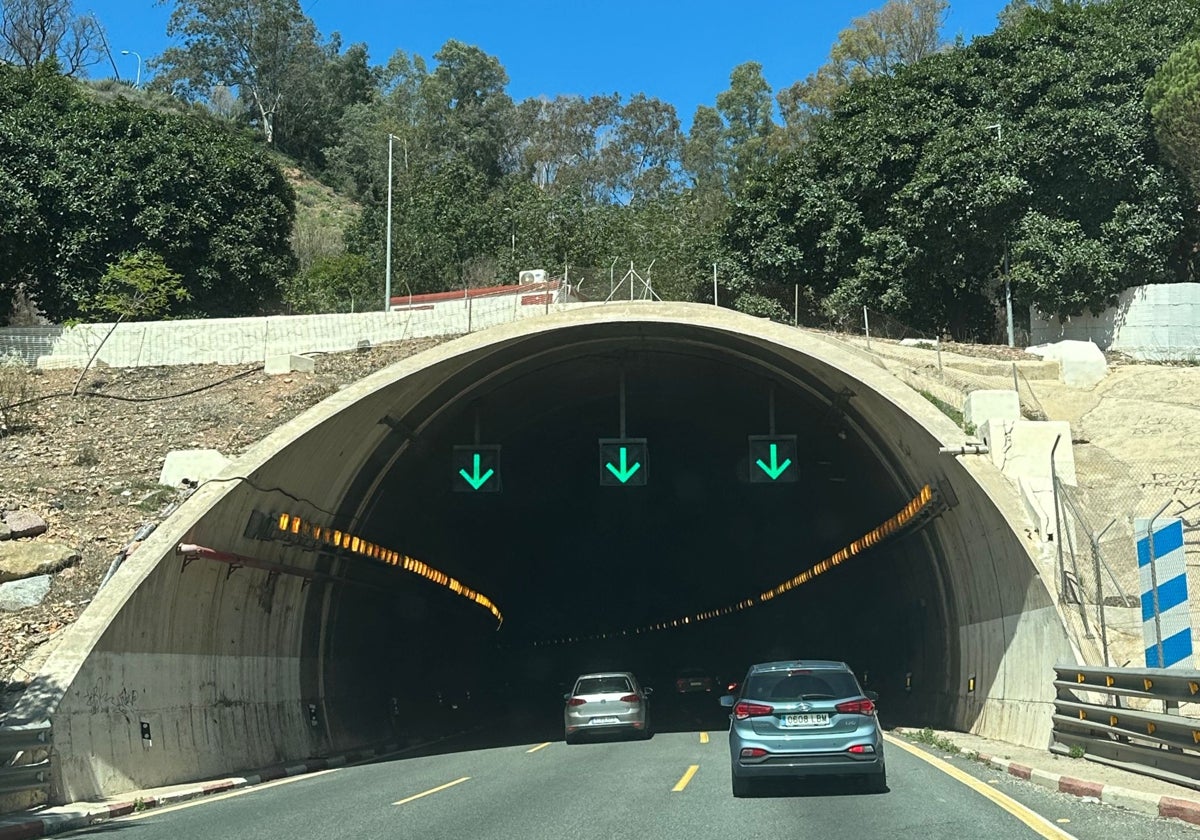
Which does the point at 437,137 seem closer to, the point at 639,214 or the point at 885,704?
the point at 639,214

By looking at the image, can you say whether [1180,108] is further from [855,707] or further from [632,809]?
[632,809]

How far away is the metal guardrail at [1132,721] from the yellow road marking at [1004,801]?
1.81 meters

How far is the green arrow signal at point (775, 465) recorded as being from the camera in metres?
26.7

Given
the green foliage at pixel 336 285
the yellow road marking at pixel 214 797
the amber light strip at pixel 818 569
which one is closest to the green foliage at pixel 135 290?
the green foliage at pixel 336 285

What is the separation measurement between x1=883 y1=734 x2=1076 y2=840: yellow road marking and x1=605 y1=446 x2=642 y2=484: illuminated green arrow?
9109 mm

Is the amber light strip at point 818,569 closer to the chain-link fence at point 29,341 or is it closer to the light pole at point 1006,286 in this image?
the light pole at point 1006,286

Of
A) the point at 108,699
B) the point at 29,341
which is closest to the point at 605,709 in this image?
the point at 108,699

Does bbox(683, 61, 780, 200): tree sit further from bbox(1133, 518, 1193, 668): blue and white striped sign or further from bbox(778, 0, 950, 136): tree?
bbox(1133, 518, 1193, 668): blue and white striped sign

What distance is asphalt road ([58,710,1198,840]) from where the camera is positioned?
11.5 metres

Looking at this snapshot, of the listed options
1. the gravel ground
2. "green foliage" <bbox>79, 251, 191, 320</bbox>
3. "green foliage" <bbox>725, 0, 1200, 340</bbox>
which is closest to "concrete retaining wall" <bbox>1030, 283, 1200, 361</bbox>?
"green foliage" <bbox>725, 0, 1200, 340</bbox>

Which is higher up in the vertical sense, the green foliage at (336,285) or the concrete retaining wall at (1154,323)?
the green foliage at (336,285)

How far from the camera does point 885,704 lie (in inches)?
1432

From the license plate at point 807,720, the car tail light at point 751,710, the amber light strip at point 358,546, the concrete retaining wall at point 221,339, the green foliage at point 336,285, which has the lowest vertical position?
the license plate at point 807,720

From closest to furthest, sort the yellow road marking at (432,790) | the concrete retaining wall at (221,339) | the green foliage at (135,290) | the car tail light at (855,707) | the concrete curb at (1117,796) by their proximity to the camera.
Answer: the concrete curb at (1117,796), the car tail light at (855,707), the yellow road marking at (432,790), the concrete retaining wall at (221,339), the green foliage at (135,290)
